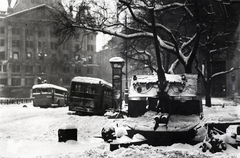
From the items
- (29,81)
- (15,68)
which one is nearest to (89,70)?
(29,81)

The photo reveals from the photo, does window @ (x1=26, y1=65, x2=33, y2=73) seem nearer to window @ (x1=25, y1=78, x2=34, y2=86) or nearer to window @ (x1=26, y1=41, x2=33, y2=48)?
window @ (x1=25, y1=78, x2=34, y2=86)

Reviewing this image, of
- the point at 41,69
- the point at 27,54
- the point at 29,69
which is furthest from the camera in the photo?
the point at 41,69

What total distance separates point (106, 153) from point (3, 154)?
3.03 m

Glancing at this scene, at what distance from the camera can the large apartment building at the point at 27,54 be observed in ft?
222

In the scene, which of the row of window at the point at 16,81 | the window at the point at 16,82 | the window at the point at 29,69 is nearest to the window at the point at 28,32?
the window at the point at 29,69

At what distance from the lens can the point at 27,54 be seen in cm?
7088

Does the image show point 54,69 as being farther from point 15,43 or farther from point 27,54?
point 15,43

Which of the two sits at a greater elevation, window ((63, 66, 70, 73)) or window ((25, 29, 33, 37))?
window ((25, 29, 33, 37))

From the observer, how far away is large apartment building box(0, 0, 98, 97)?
67625 millimetres

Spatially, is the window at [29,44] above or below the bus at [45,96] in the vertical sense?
above

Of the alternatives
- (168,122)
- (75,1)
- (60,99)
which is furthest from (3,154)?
(60,99)

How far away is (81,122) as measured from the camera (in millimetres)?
18750

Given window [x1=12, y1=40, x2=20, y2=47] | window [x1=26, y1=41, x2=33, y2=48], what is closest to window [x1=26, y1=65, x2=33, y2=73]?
window [x1=26, y1=41, x2=33, y2=48]

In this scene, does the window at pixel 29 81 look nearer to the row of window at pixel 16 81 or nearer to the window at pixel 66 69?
the row of window at pixel 16 81
